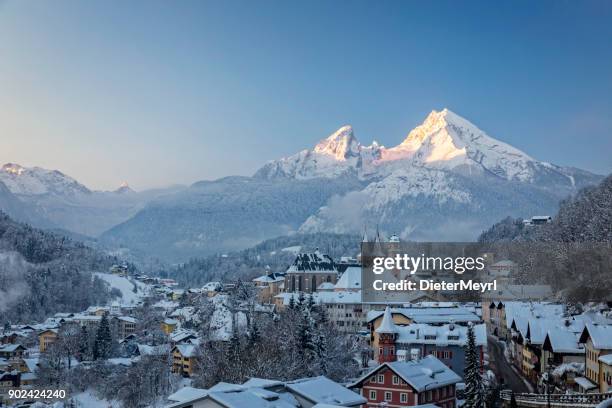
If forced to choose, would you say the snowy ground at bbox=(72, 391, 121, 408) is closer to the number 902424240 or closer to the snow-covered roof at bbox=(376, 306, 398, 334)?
the number 902424240

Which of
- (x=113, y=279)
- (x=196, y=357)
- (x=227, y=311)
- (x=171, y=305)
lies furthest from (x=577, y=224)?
(x=113, y=279)

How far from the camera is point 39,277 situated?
14900cm

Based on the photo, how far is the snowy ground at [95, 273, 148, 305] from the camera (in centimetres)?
16923

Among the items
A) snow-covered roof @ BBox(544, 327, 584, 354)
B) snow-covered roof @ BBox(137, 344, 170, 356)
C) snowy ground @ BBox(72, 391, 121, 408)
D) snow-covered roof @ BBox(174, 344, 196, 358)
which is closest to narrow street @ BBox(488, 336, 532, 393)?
snow-covered roof @ BBox(544, 327, 584, 354)

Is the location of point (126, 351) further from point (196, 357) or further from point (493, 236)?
point (493, 236)

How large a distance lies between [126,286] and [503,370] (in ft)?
459

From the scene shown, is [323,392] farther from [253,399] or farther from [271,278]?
[271,278]

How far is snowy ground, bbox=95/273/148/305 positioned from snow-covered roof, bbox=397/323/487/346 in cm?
11757

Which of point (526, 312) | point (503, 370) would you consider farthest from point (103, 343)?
point (503, 370)

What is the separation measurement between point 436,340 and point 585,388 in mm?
15623

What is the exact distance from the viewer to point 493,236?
149875 millimetres

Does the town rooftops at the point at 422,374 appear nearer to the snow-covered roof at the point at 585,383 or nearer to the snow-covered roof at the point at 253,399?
the snow-covered roof at the point at 585,383

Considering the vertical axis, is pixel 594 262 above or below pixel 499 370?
above

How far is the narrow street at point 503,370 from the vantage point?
4522 centimetres
